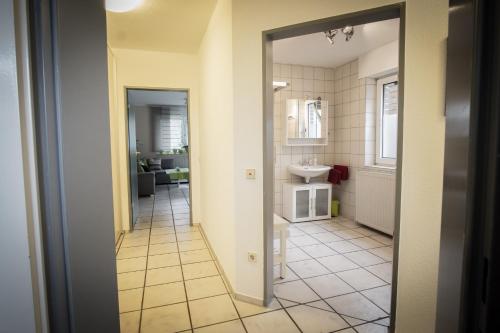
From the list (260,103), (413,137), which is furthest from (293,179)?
(413,137)

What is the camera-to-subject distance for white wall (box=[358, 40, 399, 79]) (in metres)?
3.47

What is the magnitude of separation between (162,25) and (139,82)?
3.55 ft

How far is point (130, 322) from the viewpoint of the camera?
1938 mm

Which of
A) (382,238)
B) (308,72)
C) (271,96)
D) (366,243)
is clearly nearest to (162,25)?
(271,96)

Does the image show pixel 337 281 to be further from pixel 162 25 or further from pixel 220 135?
pixel 162 25

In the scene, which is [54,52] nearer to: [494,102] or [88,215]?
[88,215]

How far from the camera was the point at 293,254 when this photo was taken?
3.08m

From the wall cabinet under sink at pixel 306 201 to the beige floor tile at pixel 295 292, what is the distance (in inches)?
72.7

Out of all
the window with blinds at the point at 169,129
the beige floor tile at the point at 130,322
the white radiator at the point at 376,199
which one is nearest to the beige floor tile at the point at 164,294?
the beige floor tile at the point at 130,322

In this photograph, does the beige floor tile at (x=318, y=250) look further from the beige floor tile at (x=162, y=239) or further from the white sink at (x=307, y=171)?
the beige floor tile at (x=162, y=239)

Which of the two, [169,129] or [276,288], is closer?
[276,288]

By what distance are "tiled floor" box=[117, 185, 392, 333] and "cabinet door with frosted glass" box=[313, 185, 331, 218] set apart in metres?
0.57

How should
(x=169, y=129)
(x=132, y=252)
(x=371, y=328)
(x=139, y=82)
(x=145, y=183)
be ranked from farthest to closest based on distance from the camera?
1. (x=169, y=129)
2. (x=145, y=183)
3. (x=139, y=82)
4. (x=132, y=252)
5. (x=371, y=328)

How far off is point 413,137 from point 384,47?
2712 millimetres
